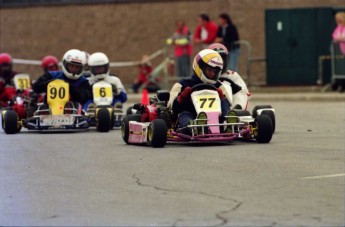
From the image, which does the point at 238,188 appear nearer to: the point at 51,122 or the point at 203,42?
the point at 51,122

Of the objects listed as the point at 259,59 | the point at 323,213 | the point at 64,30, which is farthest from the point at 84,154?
the point at 64,30

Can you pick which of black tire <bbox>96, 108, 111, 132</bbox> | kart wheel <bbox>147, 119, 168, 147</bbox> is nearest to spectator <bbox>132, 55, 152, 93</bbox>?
black tire <bbox>96, 108, 111, 132</bbox>

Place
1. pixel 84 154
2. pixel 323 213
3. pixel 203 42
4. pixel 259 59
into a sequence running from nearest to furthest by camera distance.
→ pixel 323 213 < pixel 84 154 < pixel 203 42 < pixel 259 59

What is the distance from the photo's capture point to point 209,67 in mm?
16812

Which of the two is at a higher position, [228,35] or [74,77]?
[228,35]

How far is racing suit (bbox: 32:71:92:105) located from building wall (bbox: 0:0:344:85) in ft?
46.3

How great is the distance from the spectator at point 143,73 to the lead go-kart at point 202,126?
57.3 feet

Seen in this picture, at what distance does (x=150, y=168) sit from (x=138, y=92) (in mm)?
21141

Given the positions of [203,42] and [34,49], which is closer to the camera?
[203,42]

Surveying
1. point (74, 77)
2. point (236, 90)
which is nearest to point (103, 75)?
point (74, 77)

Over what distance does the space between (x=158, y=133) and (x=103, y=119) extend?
13.8 ft

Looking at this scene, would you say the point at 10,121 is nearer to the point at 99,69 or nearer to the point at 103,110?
the point at 103,110

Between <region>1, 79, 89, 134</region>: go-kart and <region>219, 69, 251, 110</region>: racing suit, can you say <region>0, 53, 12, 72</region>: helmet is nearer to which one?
<region>1, 79, 89, 134</region>: go-kart

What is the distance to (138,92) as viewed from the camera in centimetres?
3459
